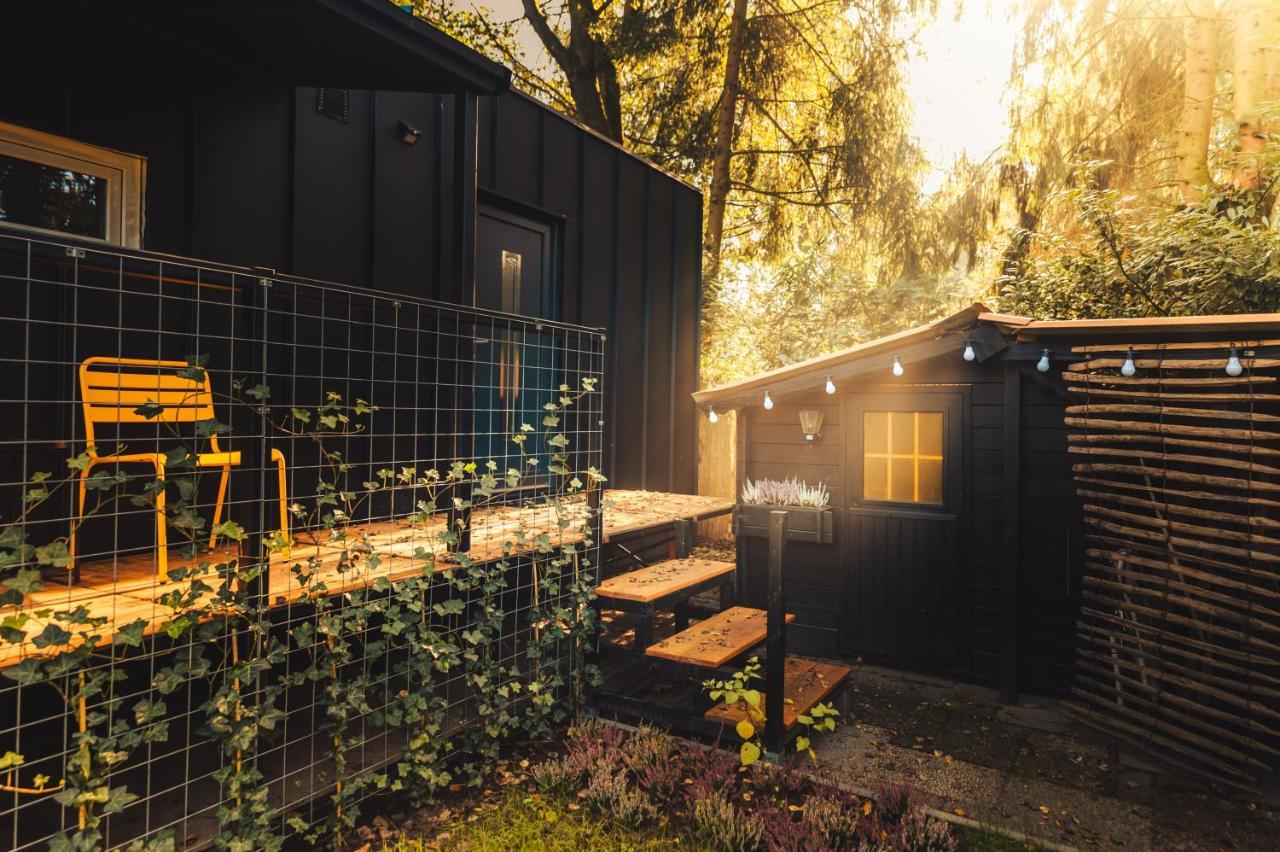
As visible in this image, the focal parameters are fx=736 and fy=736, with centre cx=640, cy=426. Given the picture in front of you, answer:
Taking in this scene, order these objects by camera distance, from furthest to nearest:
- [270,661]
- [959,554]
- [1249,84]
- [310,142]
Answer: [1249,84] < [959,554] < [310,142] < [270,661]

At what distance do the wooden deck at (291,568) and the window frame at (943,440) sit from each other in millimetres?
1335

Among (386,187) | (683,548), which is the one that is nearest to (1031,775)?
(683,548)

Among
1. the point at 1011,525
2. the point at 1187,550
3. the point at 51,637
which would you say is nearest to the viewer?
the point at 51,637

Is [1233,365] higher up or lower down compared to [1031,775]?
higher up

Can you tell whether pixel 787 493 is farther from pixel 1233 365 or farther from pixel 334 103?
pixel 334 103

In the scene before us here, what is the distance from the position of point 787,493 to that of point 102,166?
461 centimetres

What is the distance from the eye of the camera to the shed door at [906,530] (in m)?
5.04

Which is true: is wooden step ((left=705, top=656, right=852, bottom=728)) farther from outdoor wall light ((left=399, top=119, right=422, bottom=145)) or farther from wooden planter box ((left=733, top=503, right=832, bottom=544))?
outdoor wall light ((left=399, top=119, right=422, bottom=145))

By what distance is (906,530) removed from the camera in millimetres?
5203

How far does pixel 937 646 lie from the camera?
5.07 m

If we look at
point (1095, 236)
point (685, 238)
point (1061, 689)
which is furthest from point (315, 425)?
point (1095, 236)

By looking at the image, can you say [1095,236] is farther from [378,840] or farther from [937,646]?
[378,840]

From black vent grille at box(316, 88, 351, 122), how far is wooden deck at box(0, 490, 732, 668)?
2492mm

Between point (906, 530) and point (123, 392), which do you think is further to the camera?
point (906, 530)
